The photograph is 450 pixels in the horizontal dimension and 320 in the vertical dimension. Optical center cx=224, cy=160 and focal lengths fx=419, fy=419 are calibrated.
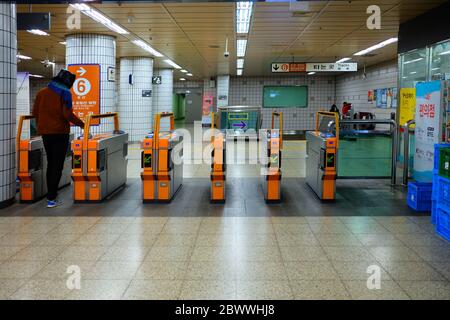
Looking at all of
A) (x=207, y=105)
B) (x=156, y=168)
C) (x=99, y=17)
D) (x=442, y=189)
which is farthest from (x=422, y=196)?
(x=207, y=105)

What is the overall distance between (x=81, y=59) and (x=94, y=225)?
545 cm

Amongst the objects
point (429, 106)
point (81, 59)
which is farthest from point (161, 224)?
point (81, 59)

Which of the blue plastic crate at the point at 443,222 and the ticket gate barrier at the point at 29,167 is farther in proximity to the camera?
the ticket gate barrier at the point at 29,167

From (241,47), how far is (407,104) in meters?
4.99

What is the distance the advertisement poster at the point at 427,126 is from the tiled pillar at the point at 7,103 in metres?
5.65

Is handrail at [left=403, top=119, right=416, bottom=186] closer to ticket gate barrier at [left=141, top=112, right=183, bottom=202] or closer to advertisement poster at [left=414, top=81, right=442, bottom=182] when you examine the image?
advertisement poster at [left=414, top=81, right=442, bottom=182]

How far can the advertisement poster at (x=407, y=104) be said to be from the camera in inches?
305

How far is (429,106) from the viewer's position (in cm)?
598

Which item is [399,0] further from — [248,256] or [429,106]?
[248,256]

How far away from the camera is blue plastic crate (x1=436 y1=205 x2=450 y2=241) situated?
13.2 feet

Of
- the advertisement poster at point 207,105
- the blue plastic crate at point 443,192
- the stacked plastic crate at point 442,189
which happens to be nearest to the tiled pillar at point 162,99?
the advertisement poster at point 207,105

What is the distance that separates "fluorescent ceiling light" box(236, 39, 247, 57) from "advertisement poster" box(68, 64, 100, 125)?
359 centimetres

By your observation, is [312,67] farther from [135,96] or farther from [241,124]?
[135,96]

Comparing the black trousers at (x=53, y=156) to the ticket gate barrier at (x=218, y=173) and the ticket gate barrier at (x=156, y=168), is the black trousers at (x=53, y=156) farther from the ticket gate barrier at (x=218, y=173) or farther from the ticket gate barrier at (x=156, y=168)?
the ticket gate barrier at (x=218, y=173)
